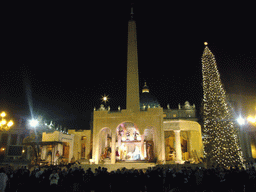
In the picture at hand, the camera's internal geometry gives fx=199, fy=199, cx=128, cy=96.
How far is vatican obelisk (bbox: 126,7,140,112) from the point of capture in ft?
82.3

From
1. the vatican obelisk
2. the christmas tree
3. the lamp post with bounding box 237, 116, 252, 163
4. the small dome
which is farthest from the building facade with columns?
the small dome

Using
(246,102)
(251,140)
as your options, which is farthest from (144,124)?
(251,140)

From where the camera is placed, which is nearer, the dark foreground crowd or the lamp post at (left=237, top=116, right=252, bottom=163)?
the dark foreground crowd

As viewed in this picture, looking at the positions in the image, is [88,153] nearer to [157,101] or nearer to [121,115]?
[121,115]

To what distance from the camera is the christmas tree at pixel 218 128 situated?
65.4ft

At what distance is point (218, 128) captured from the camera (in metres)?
20.8

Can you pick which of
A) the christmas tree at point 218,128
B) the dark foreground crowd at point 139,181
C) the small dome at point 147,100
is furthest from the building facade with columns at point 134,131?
the small dome at point 147,100

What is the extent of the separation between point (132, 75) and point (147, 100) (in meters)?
36.4

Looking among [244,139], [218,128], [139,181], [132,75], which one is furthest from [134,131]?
Result: [244,139]

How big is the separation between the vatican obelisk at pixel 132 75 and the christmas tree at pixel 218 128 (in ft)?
27.1

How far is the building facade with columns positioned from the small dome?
28.1 metres

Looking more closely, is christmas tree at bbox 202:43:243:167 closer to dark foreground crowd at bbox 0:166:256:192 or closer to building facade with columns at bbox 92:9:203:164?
building facade with columns at bbox 92:9:203:164

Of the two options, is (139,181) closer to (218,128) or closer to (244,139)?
(218,128)

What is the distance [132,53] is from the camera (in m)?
26.6
